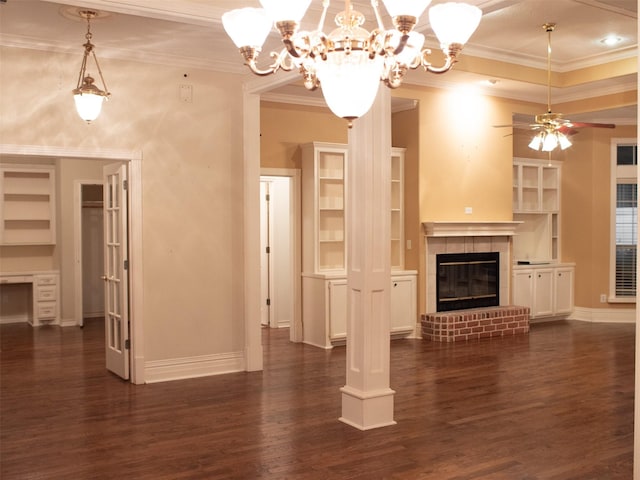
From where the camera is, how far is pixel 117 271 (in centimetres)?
636

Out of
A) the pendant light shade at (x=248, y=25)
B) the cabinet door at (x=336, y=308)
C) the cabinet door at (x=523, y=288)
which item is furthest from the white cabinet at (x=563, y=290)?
the pendant light shade at (x=248, y=25)

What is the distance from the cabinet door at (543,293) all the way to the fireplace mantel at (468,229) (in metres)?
1.08

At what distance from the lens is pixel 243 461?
13.7ft

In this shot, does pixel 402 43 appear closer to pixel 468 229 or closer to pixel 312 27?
pixel 312 27

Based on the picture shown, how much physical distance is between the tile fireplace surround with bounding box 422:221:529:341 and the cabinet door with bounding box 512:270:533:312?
1.02 feet

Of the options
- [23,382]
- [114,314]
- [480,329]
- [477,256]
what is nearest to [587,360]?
[480,329]

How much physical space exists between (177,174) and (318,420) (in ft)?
9.00

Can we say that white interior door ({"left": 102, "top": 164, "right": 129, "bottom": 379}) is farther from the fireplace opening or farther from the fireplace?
the fireplace opening

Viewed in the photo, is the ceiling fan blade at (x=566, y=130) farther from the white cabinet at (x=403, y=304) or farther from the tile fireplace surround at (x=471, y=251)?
the white cabinet at (x=403, y=304)

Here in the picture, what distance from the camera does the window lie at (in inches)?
397

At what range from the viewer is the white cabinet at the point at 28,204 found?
9.78 meters

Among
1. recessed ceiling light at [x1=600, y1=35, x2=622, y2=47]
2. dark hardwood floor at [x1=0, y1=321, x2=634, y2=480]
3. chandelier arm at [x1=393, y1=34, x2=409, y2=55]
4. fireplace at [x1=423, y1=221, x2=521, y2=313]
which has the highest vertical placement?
recessed ceiling light at [x1=600, y1=35, x2=622, y2=47]

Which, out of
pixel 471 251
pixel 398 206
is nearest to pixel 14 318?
pixel 398 206

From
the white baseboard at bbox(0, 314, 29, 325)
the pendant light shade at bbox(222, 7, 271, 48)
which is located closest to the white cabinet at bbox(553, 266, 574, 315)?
the white baseboard at bbox(0, 314, 29, 325)
